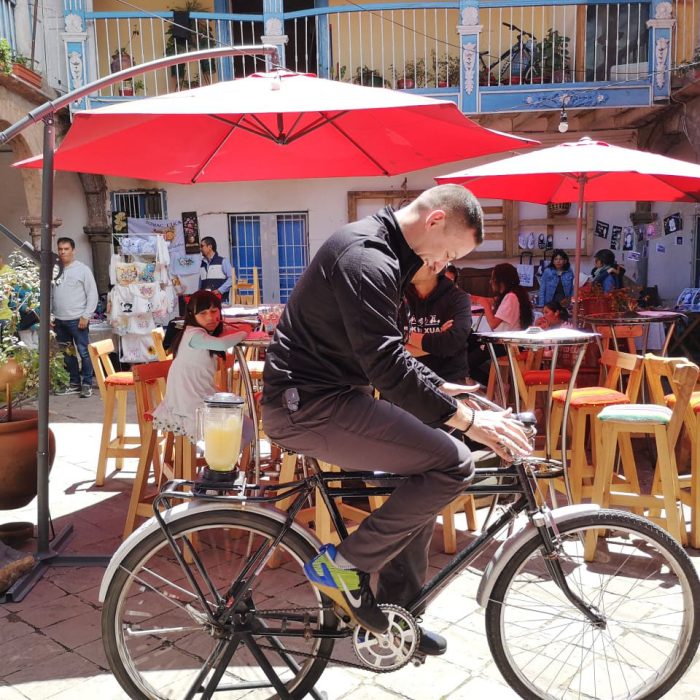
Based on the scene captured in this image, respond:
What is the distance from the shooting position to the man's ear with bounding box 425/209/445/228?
231 centimetres

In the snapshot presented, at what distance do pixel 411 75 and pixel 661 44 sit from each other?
3.75 meters

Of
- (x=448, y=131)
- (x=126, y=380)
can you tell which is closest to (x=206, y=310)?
(x=126, y=380)

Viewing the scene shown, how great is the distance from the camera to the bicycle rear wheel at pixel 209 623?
7.89ft

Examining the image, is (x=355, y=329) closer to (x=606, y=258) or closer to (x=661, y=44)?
(x=606, y=258)

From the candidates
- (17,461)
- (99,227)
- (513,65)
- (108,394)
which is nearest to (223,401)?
(17,461)

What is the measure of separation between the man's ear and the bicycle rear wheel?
1.05 meters

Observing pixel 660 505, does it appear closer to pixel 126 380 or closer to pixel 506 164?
pixel 506 164

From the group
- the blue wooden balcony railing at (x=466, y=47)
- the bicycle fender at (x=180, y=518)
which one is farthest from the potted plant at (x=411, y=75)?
the bicycle fender at (x=180, y=518)

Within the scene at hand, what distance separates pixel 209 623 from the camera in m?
2.42

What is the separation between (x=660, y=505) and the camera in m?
3.87

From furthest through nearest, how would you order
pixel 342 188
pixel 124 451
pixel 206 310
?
pixel 342 188, pixel 124 451, pixel 206 310

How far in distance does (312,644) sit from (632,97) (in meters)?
10.3

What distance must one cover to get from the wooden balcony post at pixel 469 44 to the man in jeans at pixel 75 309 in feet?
18.8

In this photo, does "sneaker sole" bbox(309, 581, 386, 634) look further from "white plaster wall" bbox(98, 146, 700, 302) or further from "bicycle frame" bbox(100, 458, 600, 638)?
"white plaster wall" bbox(98, 146, 700, 302)
